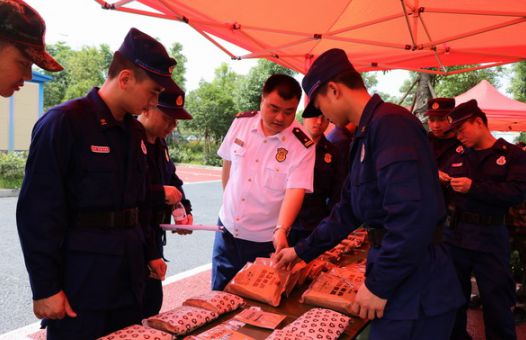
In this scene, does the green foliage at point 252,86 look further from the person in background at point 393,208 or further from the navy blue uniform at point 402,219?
the navy blue uniform at point 402,219

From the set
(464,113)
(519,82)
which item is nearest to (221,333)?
(464,113)

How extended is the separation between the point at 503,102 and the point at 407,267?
10.1m

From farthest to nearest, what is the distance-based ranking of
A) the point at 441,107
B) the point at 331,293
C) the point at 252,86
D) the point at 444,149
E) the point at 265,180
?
the point at 252,86 → the point at 441,107 → the point at 444,149 → the point at 265,180 → the point at 331,293

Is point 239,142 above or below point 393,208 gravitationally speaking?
above

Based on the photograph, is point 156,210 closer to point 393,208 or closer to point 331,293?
point 331,293

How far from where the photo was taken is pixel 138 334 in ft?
4.55

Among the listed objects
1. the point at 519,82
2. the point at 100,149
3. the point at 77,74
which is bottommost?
the point at 100,149

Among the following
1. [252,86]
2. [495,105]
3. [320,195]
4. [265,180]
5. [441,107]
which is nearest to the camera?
[265,180]

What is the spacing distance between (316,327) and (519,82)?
27671mm

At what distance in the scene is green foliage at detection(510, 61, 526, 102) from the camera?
23.6 meters

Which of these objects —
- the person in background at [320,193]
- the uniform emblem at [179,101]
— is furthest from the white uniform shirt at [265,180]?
the uniform emblem at [179,101]

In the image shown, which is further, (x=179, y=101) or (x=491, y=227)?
(x=491, y=227)

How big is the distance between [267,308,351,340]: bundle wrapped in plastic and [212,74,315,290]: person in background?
2.51ft

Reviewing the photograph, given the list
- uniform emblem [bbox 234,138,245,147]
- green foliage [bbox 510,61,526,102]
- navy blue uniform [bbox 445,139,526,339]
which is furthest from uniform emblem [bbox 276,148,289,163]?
green foliage [bbox 510,61,526,102]
